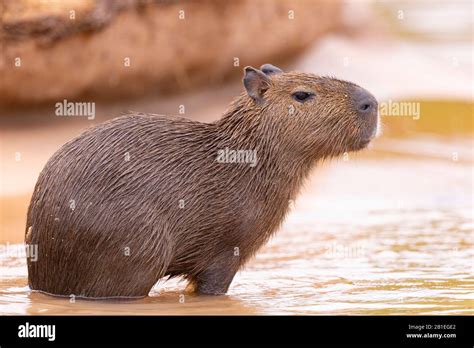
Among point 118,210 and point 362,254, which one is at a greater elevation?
point 118,210

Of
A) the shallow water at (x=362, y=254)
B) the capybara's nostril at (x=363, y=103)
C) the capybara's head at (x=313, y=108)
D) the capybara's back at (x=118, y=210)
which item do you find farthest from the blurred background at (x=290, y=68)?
the capybara's nostril at (x=363, y=103)

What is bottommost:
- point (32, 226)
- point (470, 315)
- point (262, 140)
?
point (470, 315)

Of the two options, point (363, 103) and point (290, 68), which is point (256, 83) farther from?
point (290, 68)

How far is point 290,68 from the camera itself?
1568cm

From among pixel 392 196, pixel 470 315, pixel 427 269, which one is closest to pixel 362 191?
pixel 392 196

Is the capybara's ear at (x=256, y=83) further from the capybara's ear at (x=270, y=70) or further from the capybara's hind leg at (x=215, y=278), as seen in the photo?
the capybara's hind leg at (x=215, y=278)

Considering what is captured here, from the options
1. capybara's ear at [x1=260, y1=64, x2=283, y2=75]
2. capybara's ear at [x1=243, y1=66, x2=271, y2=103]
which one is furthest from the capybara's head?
capybara's ear at [x1=260, y1=64, x2=283, y2=75]

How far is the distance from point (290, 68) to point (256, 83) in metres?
7.93

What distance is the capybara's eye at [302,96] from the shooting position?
7820mm

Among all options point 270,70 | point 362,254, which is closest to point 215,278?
point 270,70

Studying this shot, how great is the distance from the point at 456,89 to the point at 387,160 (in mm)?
3062

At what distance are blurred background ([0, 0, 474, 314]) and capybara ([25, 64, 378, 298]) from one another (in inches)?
10.1

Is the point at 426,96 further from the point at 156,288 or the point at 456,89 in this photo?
the point at 156,288
